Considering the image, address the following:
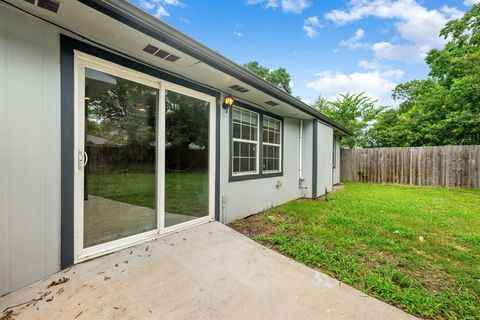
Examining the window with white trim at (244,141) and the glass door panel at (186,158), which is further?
the window with white trim at (244,141)

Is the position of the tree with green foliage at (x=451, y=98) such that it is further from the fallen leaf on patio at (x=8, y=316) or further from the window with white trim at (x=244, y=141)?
the fallen leaf on patio at (x=8, y=316)

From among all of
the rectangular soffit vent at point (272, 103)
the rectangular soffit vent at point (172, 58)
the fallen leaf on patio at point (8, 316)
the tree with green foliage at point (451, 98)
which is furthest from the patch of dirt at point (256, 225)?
the tree with green foliage at point (451, 98)

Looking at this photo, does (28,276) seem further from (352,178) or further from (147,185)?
(352,178)

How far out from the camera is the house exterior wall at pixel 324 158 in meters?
7.03

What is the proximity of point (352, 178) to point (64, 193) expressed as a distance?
1200cm

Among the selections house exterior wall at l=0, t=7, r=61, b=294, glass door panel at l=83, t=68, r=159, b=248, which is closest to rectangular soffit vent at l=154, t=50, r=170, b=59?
glass door panel at l=83, t=68, r=159, b=248

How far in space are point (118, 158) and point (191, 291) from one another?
1.70m

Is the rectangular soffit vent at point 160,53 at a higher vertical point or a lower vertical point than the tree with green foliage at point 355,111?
lower

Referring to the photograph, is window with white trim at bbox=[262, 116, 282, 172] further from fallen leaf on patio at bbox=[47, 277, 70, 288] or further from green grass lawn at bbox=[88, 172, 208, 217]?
fallen leaf on patio at bbox=[47, 277, 70, 288]

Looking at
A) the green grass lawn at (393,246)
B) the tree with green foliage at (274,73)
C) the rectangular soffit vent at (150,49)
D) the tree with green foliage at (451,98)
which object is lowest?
the green grass lawn at (393,246)

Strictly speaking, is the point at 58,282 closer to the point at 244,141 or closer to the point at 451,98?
the point at 244,141

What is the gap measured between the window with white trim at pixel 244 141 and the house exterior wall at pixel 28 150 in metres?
2.90

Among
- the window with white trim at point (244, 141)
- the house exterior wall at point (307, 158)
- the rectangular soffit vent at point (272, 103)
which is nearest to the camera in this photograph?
the window with white trim at point (244, 141)

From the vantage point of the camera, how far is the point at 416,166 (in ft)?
31.5
